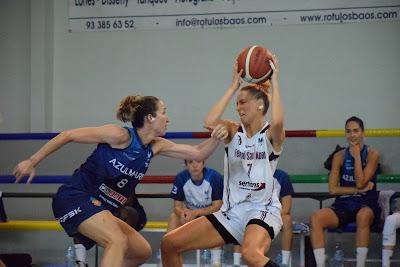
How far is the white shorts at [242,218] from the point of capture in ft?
17.3

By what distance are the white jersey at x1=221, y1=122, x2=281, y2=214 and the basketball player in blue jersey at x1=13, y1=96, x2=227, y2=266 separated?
0.19m

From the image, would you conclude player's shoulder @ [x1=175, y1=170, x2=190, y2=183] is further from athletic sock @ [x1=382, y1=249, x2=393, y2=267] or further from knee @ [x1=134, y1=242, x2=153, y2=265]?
knee @ [x1=134, y1=242, x2=153, y2=265]

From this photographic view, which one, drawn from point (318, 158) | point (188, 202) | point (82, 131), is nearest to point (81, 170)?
point (82, 131)

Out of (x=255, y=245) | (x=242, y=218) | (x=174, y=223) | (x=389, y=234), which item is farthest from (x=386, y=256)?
(x=255, y=245)

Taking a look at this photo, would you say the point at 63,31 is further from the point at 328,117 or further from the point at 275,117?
the point at 275,117

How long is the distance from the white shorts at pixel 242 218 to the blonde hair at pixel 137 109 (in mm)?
803

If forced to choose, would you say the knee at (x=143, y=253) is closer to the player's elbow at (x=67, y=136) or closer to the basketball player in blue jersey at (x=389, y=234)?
the player's elbow at (x=67, y=136)

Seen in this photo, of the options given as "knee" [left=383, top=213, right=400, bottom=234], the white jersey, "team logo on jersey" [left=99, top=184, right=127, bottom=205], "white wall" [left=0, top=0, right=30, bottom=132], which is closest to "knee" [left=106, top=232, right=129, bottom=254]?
"team logo on jersey" [left=99, top=184, right=127, bottom=205]

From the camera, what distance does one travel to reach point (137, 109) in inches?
216

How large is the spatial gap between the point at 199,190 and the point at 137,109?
2.22m

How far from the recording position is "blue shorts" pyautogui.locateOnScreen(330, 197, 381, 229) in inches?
285

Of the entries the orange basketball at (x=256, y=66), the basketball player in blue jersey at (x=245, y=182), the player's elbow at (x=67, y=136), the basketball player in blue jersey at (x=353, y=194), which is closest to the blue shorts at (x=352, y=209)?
the basketball player in blue jersey at (x=353, y=194)

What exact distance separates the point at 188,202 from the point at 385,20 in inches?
113

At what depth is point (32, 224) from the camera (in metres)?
7.96
